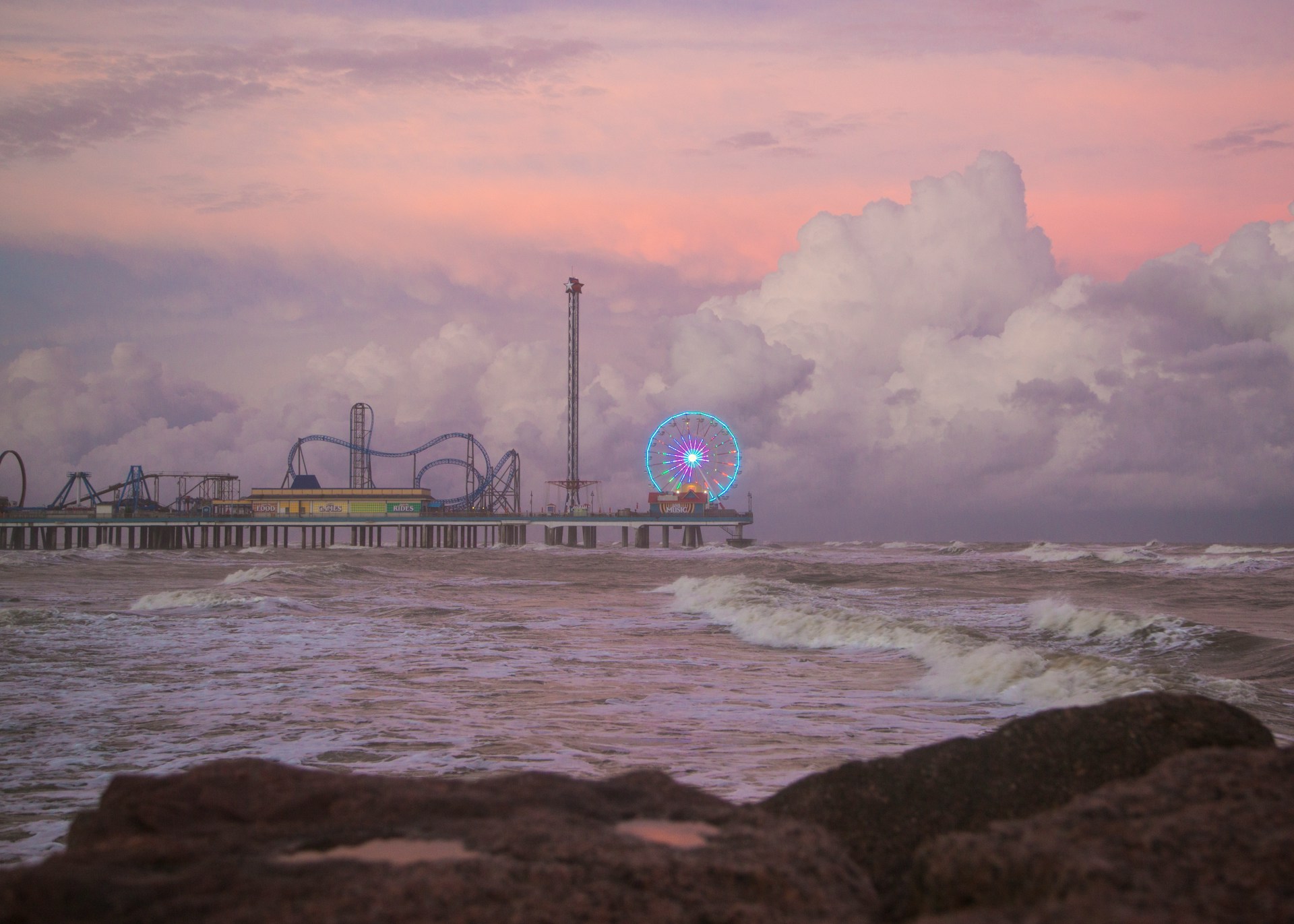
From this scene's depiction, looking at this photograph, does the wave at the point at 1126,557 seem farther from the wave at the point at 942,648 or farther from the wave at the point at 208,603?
the wave at the point at 208,603

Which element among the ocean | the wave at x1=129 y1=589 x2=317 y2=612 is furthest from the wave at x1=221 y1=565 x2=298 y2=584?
the wave at x1=129 y1=589 x2=317 y2=612

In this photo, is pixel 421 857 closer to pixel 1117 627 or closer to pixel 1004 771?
pixel 1004 771

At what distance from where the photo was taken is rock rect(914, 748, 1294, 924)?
2.07m

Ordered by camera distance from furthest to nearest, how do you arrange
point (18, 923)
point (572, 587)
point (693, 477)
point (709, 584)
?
point (693, 477) < point (572, 587) < point (709, 584) < point (18, 923)

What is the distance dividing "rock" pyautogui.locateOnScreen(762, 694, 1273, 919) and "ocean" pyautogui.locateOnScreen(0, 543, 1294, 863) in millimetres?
2977

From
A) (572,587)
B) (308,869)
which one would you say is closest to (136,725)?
(308,869)

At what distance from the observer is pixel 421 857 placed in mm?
2602

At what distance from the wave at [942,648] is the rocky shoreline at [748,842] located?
729cm

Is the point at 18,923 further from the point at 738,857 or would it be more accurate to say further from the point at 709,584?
the point at 709,584

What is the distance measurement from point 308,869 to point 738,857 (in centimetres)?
108

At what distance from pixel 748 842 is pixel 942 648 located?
39.0ft

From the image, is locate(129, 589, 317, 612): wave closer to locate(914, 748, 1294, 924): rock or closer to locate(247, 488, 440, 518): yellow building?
locate(914, 748, 1294, 924): rock

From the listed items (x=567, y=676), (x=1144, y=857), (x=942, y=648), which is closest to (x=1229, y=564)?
(x=942, y=648)

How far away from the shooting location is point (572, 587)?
3266cm
